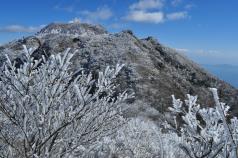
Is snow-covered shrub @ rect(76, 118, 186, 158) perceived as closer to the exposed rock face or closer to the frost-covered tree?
the frost-covered tree

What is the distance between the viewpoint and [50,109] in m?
6.36

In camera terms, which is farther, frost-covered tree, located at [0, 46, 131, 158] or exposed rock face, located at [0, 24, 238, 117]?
exposed rock face, located at [0, 24, 238, 117]

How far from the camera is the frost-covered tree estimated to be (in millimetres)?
6270

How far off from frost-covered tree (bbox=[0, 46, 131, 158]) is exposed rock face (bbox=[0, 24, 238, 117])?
15036 millimetres

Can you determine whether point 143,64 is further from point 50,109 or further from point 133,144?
point 50,109

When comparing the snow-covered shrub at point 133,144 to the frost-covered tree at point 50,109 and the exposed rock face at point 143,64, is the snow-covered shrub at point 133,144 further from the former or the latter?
the exposed rock face at point 143,64

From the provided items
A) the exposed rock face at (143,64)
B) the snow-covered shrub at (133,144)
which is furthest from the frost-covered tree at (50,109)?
the exposed rock face at (143,64)

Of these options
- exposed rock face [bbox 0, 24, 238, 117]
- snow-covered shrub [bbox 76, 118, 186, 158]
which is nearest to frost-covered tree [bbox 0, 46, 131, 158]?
snow-covered shrub [bbox 76, 118, 186, 158]

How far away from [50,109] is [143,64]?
69.0 feet

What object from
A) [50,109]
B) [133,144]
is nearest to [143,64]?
[133,144]

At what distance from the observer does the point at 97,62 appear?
26281 mm

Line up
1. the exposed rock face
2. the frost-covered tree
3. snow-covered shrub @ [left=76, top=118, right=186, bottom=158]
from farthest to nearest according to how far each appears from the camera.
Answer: the exposed rock face → snow-covered shrub @ [left=76, top=118, right=186, bottom=158] → the frost-covered tree

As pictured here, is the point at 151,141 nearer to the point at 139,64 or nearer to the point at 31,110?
the point at 31,110

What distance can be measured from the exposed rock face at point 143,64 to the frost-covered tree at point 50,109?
15.0 m
